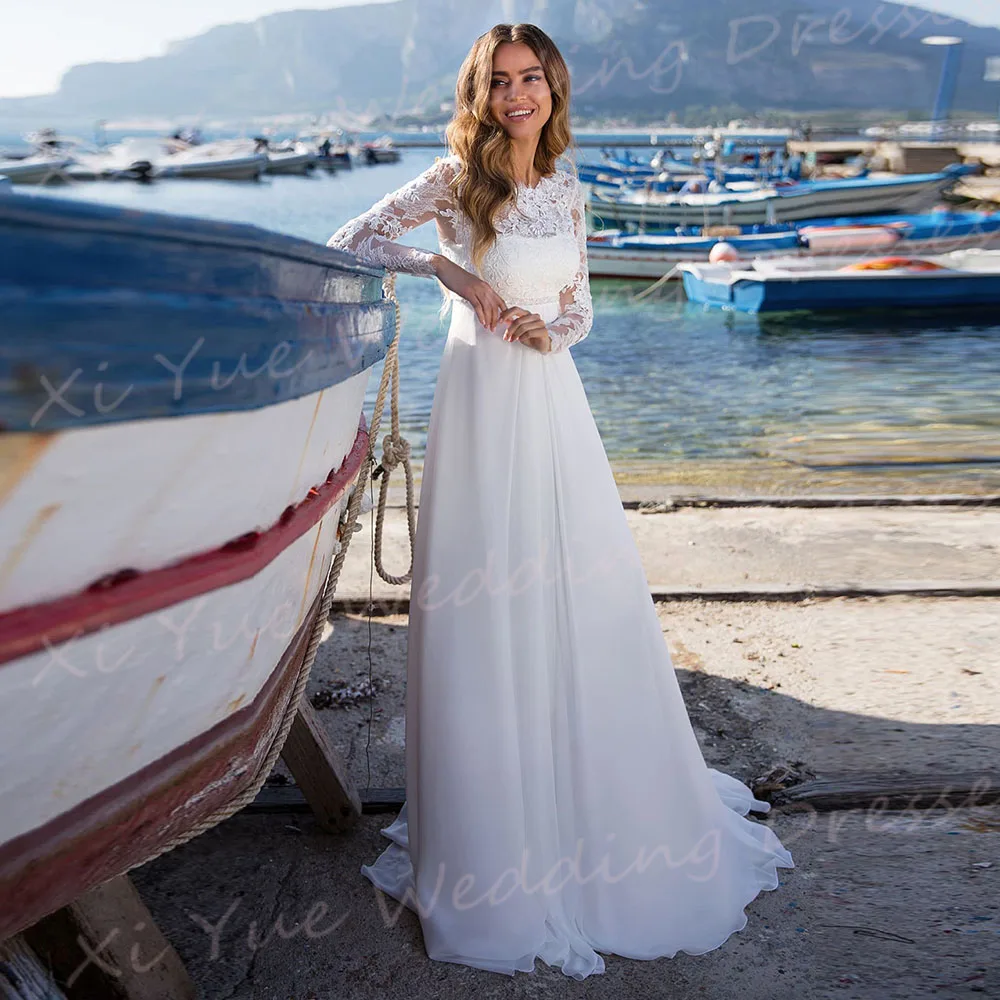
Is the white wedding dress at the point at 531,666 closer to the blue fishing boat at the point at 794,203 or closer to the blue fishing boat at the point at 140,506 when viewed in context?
the blue fishing boat at the point at 140,506

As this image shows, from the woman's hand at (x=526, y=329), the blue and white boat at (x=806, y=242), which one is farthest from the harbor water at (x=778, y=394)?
the woman's hand at (x=526, y=329)

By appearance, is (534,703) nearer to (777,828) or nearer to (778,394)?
(777,828)

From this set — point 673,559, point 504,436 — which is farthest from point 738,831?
point 673,559

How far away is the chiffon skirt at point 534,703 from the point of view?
7.20 ft

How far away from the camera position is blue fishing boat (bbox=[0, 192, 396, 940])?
1.17 m

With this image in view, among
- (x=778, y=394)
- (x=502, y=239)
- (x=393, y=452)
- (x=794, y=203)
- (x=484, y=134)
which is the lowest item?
(x=778, y=394)

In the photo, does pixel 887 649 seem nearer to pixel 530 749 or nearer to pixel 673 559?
pixel 673 559

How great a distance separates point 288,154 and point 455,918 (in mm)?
52261

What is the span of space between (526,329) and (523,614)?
634 millimetres

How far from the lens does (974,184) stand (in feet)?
82.8

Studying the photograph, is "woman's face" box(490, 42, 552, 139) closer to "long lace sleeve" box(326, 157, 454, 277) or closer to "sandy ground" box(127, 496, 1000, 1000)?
"long lace sleeve" box(326, 157, 454, 277)

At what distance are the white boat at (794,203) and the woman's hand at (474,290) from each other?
18976 mm

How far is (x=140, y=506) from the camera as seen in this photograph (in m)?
1.33

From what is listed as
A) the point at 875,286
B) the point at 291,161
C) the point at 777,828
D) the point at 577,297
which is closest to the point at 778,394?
the point at 875,286
